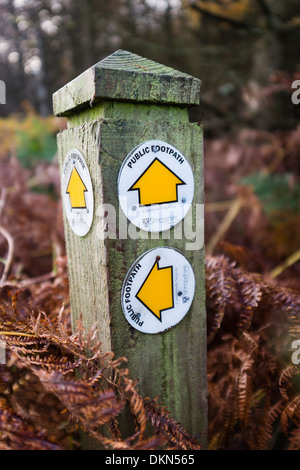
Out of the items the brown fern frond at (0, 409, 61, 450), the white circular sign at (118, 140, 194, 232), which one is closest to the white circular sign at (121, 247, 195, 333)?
the white circular sign at (118, 140, 194, 232)

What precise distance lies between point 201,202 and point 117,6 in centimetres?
1123

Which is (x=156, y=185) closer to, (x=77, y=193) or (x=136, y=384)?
(x=77, y=193)

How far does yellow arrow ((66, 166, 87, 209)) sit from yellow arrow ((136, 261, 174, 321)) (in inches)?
13.1

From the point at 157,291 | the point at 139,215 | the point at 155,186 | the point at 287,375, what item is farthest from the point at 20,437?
the point at 287,375

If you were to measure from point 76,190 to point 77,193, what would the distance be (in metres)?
0.01

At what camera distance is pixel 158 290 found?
1159 millimetres

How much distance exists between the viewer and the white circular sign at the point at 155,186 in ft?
3.43

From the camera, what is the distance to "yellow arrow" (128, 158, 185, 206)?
1.08m

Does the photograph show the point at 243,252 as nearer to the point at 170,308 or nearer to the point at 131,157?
the point at 170,308

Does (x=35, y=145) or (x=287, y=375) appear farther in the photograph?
(x=35, y=145)

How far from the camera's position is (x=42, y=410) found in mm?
1245

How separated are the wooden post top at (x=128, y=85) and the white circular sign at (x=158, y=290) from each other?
0.50 m

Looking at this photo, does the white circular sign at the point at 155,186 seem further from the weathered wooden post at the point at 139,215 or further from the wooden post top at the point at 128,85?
the wooden post top at the point at 128,85

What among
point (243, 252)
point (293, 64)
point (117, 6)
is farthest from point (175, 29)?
point (243, 252)
